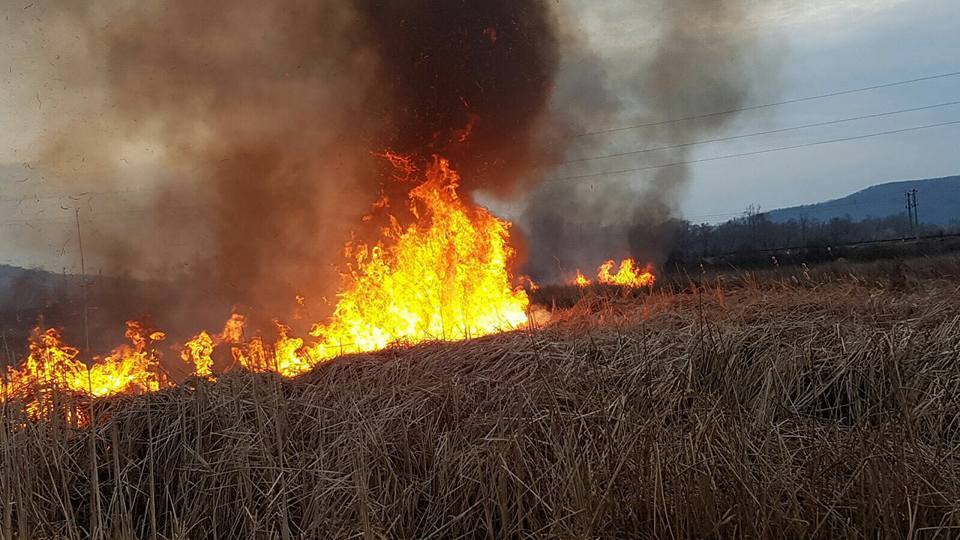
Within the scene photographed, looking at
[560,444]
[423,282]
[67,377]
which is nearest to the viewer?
[560,444]

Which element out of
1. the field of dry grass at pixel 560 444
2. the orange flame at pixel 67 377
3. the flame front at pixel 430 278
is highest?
the flame front at pixel 430 278

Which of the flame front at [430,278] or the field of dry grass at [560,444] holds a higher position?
the flame front at [430,278]

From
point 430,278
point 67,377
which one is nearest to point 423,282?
point 430,278

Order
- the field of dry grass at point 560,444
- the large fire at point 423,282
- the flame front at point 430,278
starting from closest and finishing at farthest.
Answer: the field of dry grass at point 560,444 → the large fire at point 423,282 → the flame front at point 430,278

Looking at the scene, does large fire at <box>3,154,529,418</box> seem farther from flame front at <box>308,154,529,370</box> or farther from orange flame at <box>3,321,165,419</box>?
orange flame at <box>3,321,165,419</box>

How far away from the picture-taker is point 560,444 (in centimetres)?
366

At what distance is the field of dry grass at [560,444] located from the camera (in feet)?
9.62

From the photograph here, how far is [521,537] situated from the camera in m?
3.08

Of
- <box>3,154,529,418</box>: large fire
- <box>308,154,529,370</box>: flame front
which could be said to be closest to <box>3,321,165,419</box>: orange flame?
<box>3,154,529,418</box>: large fire

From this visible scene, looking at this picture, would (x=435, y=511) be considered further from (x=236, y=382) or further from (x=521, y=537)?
(x=236, y=382)

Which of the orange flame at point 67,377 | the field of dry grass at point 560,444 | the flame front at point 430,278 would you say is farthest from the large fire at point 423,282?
the field of dry grass at point 560,444

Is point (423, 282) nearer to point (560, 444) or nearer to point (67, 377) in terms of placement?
point (67, 377)

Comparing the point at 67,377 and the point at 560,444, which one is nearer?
Result: the point at 560,444

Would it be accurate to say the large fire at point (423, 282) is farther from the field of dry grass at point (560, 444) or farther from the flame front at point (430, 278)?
the field of dry grass at point (560, 444)
